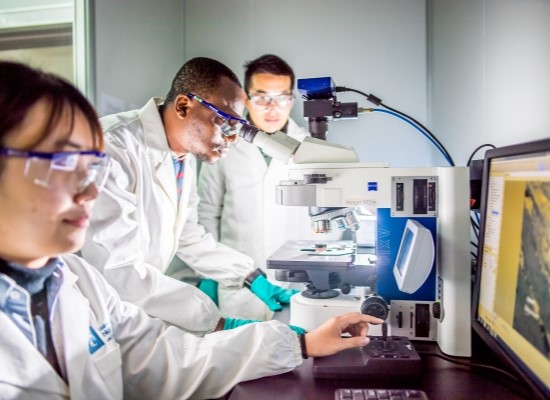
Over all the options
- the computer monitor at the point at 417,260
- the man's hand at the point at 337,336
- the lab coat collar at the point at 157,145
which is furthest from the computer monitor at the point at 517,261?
the lab coat collar at the point at 157,145

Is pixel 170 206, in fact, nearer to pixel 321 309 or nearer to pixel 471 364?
pixel 321 309

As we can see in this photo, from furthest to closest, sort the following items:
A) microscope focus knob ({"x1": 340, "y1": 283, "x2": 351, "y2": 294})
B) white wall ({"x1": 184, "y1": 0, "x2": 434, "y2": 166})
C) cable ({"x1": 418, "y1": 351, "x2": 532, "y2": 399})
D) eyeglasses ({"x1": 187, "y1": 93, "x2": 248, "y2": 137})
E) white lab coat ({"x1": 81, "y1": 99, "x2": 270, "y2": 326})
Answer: white wall ({"x1": 184, "y1": 0, "x2": 434, "y2": 166}) → eyeglasses ({"x1": 187, "y1": 93, "x2": 248, "y2": 137}) → microscope focus knob ({"x1": 340, "y1": 283, "x2": 351, "y2": 294}) → white lab coat ({"x1": 81, "y1": 99, "x2": 270, "y2": 326}) → cable ({"x1": 418, "y1": 351, "x2": 532, "y2": 399})

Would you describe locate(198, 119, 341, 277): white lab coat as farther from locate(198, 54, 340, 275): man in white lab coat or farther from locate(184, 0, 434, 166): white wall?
locate(184, 0, 434, 166): white wall

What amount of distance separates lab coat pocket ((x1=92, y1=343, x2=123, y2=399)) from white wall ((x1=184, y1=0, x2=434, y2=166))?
6.14 feet

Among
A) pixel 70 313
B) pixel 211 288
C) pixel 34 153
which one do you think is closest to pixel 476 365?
pixel 70 313

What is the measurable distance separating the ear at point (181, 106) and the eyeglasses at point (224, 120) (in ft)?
0.08

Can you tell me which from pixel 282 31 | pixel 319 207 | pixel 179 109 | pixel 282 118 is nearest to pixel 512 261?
pixel 319 207

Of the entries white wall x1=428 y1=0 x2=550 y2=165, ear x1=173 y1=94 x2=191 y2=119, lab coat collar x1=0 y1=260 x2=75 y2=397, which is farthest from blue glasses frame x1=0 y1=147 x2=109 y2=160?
white wall x1=428 y1=0 x2=550 y2=165

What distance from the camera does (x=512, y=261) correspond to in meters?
0.73

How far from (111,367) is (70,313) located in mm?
156

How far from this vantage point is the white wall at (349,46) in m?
2.33

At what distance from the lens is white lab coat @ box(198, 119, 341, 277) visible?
2.21m

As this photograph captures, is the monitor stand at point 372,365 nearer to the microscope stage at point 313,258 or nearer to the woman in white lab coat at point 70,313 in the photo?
the woman in white lab coat at point 70,313

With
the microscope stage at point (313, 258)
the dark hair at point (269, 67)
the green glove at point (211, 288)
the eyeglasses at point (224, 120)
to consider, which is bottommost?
the green glove at point (211, 288)
